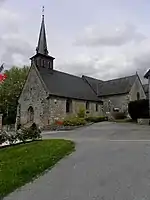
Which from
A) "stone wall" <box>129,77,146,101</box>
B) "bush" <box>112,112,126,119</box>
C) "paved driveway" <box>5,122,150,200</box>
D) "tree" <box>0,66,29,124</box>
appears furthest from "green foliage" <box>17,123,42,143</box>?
"tree" <box>0,66,29,124</box>

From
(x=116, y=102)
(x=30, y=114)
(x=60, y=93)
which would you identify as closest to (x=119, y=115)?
(x=116, y=102)

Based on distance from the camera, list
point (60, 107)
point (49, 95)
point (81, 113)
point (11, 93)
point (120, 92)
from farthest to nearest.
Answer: point (11, 93) → point (120, 92) → point (81, 113) → point (60, 107) → point (49, 95)

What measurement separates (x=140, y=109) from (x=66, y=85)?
11.7 m

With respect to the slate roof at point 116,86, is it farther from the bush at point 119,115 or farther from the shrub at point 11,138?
the shrub at point 11,138

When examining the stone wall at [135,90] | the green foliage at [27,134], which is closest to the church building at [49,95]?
the stone wall at [135,90]

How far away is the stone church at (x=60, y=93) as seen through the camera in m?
33.0

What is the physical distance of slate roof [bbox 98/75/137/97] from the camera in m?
39.7

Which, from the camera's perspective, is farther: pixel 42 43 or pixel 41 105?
pixel 42 43

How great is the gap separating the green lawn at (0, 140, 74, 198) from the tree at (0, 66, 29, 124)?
35.0 metres

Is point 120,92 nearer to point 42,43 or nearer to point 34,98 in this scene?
point 34,98

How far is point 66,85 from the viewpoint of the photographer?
35.9 m

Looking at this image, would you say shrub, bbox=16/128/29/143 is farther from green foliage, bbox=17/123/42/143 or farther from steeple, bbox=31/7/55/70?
steeple, bbox=31/7/55/70

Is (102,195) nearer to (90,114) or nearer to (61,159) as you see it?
(61,159)

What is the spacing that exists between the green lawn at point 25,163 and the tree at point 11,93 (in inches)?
1377
